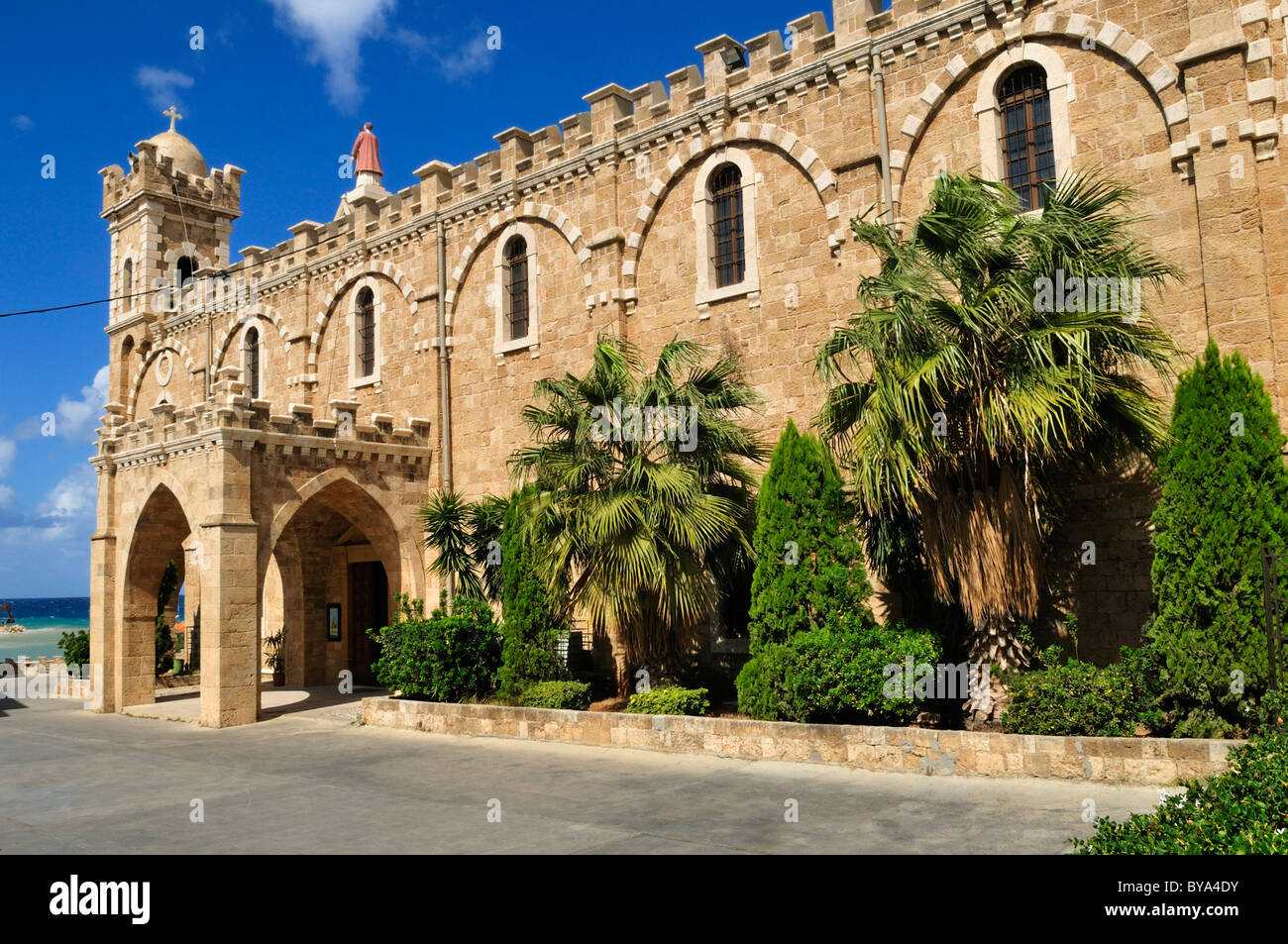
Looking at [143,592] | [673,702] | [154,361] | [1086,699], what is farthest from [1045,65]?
[154,361]

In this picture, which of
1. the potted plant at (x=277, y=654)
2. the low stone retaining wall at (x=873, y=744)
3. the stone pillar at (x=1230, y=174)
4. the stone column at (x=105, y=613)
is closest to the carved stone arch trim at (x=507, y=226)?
the stone column at (x=105, y=613)

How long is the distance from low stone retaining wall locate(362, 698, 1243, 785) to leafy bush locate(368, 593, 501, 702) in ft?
2.76

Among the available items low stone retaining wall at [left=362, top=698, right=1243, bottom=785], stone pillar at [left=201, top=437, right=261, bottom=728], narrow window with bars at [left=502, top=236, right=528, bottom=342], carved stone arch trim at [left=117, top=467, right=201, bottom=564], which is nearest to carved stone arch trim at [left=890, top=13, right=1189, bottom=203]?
low stone retaining wall at [left=362, top=698, right=1243, bottom=785]

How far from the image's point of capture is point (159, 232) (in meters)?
29.0

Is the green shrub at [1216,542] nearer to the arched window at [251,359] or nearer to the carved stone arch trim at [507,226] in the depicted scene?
the carved stone arch trim at [507,226]

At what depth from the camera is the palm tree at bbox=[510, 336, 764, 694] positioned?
13.7 metres

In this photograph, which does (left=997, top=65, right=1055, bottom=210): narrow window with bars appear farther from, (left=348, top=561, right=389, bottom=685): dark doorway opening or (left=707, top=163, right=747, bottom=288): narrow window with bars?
(left=348, top=561, right=389, bottom=685): dark doorway opening

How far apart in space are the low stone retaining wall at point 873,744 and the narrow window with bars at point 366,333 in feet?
35.8

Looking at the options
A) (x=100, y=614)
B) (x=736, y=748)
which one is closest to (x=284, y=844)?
(x=736, y=748)

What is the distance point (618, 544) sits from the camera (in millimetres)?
13734

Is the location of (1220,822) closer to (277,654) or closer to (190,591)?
(277,654)

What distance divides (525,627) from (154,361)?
67.7 feet
